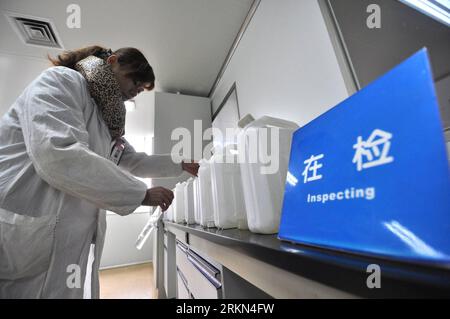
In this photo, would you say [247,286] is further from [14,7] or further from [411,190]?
[14,7]

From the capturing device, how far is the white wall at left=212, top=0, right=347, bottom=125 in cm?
94

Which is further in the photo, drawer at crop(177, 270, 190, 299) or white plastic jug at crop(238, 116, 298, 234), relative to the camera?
drawer at crop(177, 270, 190, 299)

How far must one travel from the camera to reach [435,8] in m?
0.65

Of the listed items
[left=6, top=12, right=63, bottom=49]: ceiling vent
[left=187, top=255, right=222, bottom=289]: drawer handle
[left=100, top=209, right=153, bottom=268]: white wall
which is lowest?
[left=100, top=209, right=153, bottom=268]: white wall

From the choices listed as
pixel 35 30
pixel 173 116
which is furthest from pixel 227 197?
pixel 35 30

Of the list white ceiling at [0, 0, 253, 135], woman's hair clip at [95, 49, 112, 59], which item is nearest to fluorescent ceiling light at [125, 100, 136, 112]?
white ceiling at [0, 0, 253, 135]

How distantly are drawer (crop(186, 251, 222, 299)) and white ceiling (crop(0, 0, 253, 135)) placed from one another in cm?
190

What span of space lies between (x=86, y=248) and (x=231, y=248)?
0.56 meters

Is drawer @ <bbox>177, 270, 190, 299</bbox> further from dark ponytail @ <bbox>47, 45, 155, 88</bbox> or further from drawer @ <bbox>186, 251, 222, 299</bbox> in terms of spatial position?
dark ponytail @ <bbox>47, 45, 155, 88</bbox>

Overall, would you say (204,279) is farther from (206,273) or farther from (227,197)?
(227,197)

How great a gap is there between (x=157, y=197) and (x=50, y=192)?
0.33 metres

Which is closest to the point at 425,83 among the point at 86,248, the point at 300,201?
the point at 300,201
